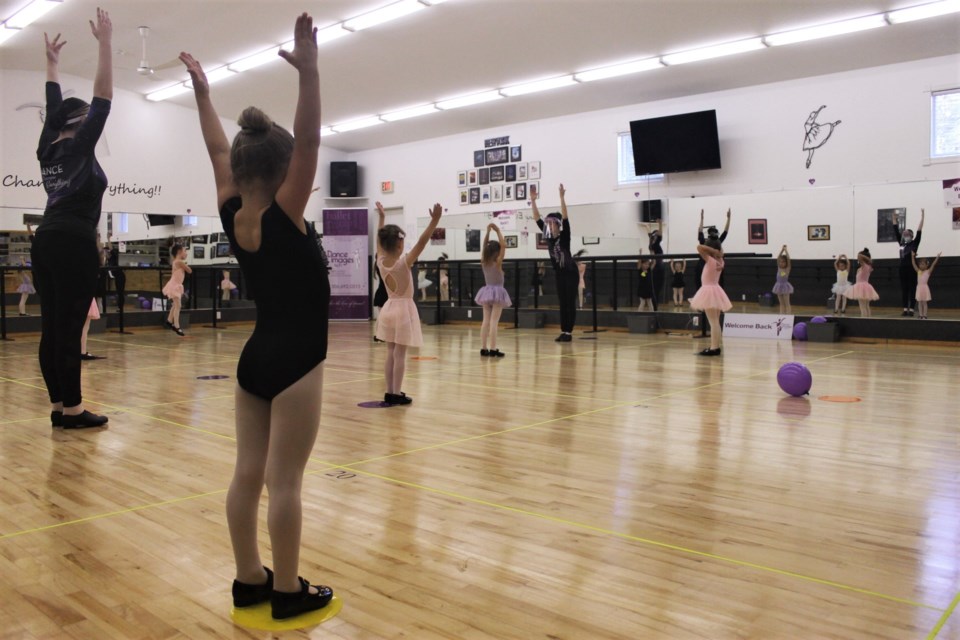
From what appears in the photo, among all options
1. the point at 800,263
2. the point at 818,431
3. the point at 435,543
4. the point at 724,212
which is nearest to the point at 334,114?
the point at 724,212

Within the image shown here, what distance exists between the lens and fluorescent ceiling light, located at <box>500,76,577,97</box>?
39.8 ft

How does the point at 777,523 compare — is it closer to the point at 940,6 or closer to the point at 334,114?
the point at 940,6

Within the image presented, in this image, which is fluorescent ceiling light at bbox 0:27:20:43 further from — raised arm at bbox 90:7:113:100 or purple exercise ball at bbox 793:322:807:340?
purple exercise ball at bbox 793:322:807:340

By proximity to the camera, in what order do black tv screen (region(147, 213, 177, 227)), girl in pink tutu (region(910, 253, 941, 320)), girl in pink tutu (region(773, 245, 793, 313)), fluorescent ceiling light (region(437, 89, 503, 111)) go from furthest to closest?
black tv screen (region(147, 213, 177, 227))
fluorescent ceiling light (region(437, 89, 503, 111))
girl in pink tutu (region(773, 245, 793, 313))
girl in pink tutu (region(910, 253, 941, 320))

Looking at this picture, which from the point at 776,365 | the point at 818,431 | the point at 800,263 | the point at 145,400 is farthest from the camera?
the point at 800,263

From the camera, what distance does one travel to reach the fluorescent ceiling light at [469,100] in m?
13.0

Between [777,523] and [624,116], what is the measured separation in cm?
1197

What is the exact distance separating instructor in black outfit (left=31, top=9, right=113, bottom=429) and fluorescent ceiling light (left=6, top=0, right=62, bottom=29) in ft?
19.9

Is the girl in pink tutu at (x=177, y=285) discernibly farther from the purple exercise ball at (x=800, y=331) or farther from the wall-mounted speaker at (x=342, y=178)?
the purple exercise ball at (x=800, y=331)

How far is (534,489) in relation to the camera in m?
3.11

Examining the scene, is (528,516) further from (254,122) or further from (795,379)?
(795,379)

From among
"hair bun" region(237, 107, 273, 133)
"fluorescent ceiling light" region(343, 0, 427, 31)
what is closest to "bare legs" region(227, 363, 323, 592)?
"hair bun" region(237, 107, 273, 133)

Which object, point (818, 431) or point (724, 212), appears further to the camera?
point (724, 212)

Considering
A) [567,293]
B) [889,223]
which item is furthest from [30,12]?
[889,223]
